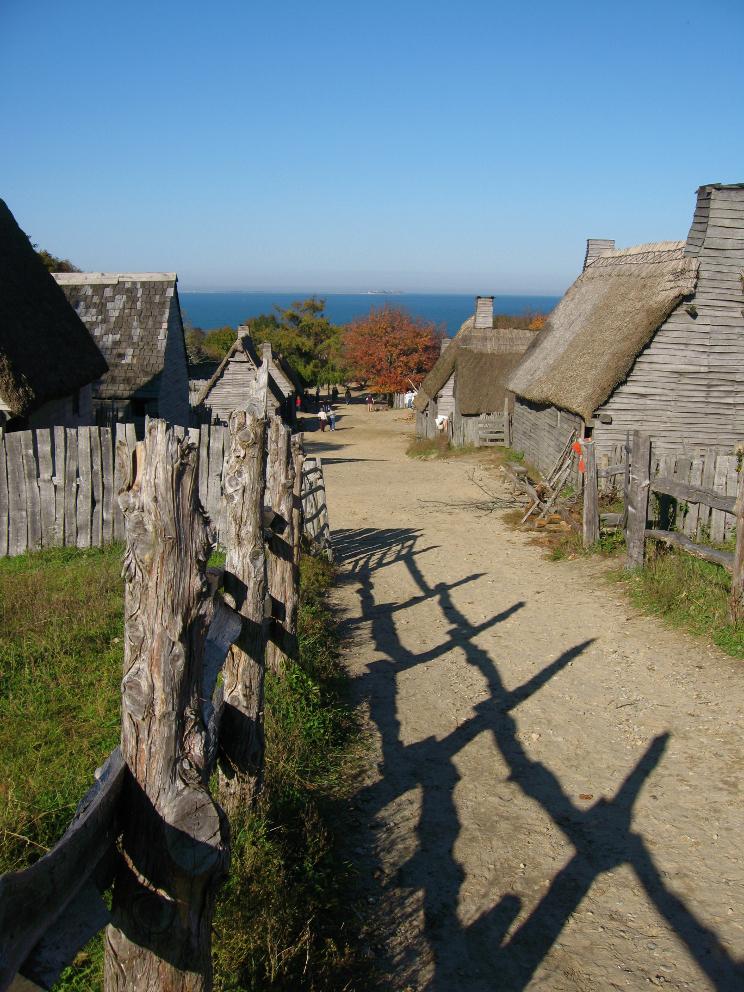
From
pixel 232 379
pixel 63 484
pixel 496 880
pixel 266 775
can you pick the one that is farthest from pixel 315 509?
pixel 232 379

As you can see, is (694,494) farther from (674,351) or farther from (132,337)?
(132,337)

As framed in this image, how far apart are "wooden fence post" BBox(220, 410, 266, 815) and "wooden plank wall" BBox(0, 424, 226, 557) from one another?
221 inches

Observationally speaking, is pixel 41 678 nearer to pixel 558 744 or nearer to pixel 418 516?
pixel 558 744

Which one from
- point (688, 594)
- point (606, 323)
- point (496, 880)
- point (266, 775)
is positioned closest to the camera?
point (496, 880)

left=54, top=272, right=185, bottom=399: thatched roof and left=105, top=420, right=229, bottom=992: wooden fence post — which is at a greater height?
left=54, top=272, right=185, bottom=399: thatched roof

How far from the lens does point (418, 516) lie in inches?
639

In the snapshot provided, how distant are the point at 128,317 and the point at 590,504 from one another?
14.5 metres

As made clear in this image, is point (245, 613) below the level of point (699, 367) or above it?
below

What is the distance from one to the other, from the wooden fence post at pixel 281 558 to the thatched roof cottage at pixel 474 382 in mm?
21381

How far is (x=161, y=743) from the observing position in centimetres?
234

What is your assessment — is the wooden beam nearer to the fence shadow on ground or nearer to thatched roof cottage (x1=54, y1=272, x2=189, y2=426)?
the fence shadow on ground

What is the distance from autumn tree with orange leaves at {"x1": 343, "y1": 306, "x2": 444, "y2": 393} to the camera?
50.6m

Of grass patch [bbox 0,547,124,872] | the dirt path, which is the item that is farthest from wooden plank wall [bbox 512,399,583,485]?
grass patch [bbox 0,547,124,872]

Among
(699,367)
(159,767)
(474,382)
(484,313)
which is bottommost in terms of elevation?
(159,767)
